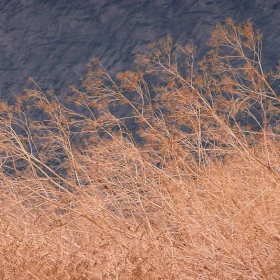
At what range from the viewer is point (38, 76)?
544 cm

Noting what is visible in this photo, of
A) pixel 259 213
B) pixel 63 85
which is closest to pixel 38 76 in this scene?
pixel 63 85

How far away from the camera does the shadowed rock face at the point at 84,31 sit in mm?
5203

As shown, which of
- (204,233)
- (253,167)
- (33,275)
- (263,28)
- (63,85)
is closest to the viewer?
(33,275)

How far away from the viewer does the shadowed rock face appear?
205 inches

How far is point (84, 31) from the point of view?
5.45 m

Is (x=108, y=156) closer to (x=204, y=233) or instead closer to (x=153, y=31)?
(x=204, y=233)

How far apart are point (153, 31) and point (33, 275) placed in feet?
12.5

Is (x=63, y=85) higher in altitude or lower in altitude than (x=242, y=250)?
lower

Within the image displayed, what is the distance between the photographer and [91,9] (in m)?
5.44

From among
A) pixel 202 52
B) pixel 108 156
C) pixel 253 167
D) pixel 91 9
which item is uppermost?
pixel 108 156

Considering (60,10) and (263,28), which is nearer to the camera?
(263,28)

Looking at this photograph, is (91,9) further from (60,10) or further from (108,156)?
(108,156)

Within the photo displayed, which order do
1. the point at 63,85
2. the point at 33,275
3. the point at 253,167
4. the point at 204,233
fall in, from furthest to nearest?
the point at 63,85
the point at 253,167
the point at 204,233
the point at 33,275

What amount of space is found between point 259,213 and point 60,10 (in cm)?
392
